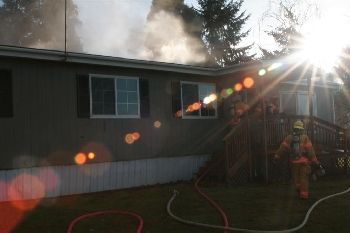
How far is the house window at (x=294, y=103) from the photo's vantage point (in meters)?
18.5

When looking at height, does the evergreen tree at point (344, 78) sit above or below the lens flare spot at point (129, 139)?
above

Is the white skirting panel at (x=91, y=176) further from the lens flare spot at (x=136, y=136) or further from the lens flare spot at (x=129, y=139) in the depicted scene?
the lens flare spot at (x=136, y=136)

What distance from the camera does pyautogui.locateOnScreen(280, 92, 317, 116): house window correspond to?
1850 centimetres

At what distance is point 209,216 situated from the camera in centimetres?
851

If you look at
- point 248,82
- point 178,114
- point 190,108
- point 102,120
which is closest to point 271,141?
point 248,82

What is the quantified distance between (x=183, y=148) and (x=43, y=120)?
4.77 m

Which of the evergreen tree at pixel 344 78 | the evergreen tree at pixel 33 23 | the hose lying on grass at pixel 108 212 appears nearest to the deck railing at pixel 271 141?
the hose lying on grass at pixel 108 212

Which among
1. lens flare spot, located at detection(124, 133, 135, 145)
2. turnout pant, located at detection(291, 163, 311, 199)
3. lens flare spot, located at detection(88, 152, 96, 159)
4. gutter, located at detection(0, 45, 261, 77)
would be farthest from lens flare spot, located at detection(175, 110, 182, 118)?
turnout pant, located at detection(291, 163, 311, 199)

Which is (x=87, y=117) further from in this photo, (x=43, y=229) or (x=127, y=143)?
(x=43, y=229)

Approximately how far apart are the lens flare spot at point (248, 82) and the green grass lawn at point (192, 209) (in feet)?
13.7

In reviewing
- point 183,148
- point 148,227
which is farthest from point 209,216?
point 183,148

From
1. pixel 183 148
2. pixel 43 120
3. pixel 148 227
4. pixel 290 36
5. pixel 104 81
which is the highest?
pixel 290 36

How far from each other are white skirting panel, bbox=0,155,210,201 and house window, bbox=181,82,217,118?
4.77ft

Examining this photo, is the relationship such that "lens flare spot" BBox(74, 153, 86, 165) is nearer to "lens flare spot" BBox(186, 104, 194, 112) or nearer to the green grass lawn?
the green grass lawn
